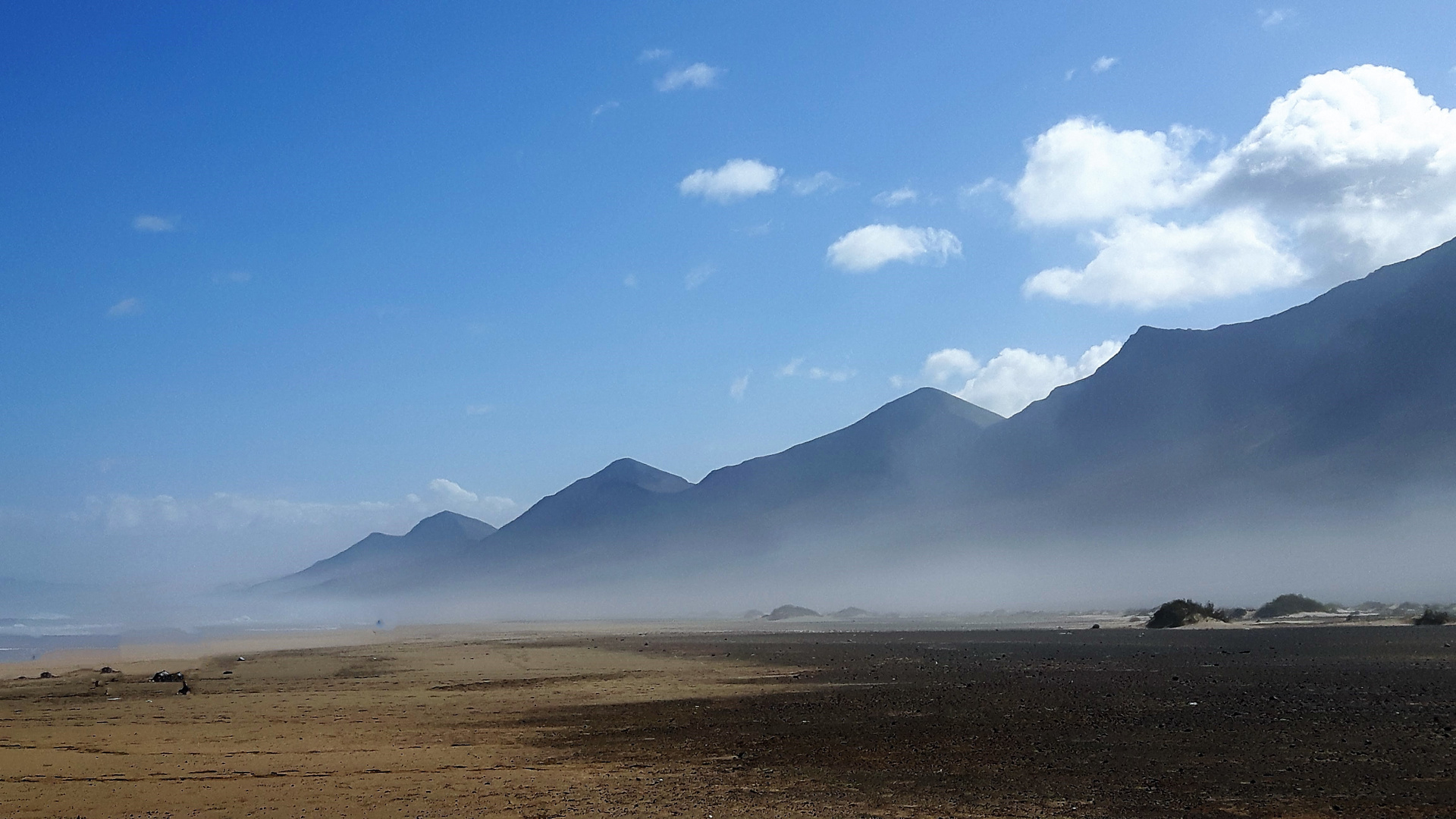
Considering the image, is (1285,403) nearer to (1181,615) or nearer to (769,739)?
(1181,615)

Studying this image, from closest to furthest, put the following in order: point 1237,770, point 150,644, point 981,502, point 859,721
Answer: point 1237,770 < point 859,721 < point 150,644 < point 981,502

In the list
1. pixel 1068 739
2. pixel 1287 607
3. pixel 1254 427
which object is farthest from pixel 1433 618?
pixel 1254 427

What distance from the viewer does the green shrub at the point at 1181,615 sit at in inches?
1724

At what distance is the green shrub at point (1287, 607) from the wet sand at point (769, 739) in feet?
73.2

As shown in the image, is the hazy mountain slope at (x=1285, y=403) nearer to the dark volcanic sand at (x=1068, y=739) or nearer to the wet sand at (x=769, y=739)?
the wet sand at (x=769, y=739)

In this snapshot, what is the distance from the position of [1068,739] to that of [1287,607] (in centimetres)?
4331

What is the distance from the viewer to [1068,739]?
13.2 metres

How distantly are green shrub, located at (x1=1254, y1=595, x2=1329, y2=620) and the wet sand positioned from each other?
73.2 feet

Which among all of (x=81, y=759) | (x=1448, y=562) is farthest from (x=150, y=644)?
(x=1448, y=562)

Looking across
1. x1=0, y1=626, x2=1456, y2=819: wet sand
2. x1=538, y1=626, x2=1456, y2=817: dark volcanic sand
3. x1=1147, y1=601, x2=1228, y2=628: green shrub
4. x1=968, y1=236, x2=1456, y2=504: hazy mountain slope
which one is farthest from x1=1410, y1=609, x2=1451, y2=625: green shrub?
x1=968, y1=236, x2=1456, y2=504: hazy mountain slope

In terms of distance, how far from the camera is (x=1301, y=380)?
15188cm

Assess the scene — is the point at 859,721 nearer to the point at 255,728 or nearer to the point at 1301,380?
the point at 255,728

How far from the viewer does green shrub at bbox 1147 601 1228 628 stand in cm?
4378

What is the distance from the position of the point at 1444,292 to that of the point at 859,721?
6420 inches
